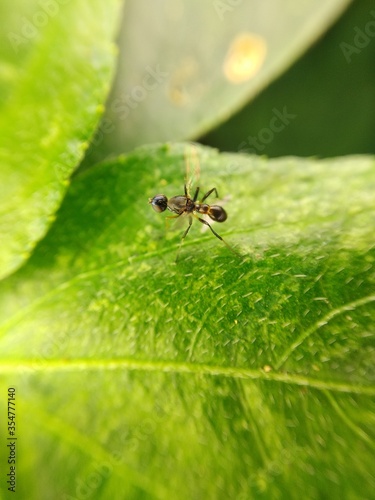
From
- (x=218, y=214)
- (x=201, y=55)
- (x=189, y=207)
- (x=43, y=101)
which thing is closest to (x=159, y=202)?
(x=189, y=207)

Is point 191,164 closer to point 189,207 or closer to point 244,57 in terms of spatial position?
point 189,207

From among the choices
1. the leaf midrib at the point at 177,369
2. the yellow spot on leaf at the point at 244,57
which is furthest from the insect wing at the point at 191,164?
the yellow spot on leaf at the point at 244,57

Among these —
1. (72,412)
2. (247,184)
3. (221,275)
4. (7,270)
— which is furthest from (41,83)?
(72,412)

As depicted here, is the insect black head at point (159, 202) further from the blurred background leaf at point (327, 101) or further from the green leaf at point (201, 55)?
the blurred background leaf at point (327, 101)

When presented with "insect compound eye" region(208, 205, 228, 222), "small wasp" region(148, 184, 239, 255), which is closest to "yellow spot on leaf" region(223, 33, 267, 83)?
"small wasp" region(148, 184, 239, 255)

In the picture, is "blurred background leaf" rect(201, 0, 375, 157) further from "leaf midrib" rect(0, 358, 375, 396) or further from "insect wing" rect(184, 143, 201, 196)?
"leaf midrib" rect(0, 358, 375, 396)

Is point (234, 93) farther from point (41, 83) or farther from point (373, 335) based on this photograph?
point (373, 335)
